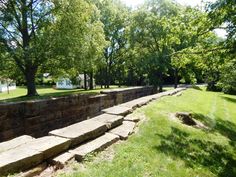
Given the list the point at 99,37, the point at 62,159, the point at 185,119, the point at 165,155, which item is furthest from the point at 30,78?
the point at 62,159

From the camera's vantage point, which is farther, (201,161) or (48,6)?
(48,6)

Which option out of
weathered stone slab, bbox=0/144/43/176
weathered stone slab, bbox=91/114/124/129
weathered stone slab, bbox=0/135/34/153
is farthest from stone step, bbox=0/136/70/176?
weathered stone slab, bbox=91/114/124/129

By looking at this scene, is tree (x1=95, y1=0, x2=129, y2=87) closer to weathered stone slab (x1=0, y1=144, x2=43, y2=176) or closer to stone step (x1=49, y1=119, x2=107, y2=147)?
stone step (x1=49, y1=119, x2=107, y2=147)

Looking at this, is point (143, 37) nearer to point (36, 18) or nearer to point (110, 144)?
point (36, 18)

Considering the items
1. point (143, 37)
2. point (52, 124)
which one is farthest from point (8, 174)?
point (143, 37)

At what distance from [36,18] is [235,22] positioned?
13.6 m

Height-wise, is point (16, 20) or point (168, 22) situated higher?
point (16, 20)

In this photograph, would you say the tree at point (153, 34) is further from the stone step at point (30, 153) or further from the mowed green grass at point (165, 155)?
the stone step at point (30, 153)

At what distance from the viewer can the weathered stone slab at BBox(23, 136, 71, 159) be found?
4219 mm

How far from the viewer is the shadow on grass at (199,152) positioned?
5.93m

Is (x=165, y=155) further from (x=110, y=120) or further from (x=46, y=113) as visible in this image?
(x=46, y=113)

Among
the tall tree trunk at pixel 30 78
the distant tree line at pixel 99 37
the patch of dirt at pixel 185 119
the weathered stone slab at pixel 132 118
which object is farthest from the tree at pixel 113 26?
the weathered stone slab at pixel 132 118

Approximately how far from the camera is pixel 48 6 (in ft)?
56.6

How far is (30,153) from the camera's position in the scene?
400 centimetres
